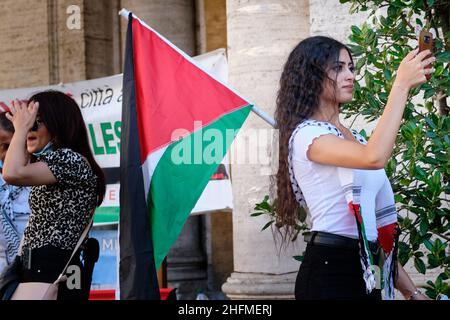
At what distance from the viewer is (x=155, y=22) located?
12.2 metres

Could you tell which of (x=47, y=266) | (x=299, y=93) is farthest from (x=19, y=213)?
(x=299, y=93)

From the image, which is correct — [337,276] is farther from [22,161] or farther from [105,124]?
[105,124]

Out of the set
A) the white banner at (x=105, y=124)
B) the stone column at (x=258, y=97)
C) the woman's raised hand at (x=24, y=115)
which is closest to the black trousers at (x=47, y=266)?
the woman's raised hand at (x=24, y=115)

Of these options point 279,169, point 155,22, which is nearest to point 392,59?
point 279,169

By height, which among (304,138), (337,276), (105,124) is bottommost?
(337,276)

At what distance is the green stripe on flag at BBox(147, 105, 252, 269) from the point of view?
523 cm

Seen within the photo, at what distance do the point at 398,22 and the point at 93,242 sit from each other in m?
2.03

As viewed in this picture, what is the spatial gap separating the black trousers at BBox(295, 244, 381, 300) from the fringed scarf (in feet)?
0.11

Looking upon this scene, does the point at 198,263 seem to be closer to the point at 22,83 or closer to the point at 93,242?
the point at 22,83

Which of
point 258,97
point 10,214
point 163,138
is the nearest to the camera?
point 163,138

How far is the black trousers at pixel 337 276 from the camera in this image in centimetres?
401

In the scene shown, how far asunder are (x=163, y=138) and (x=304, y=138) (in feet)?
4.94

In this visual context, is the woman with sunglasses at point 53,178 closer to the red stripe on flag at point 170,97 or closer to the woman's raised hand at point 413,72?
the red stripe on flag at point 170,97

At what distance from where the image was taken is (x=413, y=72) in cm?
389
